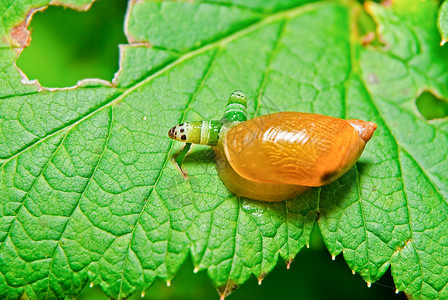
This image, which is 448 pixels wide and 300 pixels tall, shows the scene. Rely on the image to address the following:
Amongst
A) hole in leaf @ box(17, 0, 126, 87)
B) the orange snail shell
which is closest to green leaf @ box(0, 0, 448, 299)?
the orange snail shell

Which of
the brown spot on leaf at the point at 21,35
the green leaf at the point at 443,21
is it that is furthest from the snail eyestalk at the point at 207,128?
the green leaf at the point at 443,21

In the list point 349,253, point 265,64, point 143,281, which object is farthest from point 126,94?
point 349,253

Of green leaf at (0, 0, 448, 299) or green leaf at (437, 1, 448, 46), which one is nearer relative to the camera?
green leaf at (0, 0, 448, 299)

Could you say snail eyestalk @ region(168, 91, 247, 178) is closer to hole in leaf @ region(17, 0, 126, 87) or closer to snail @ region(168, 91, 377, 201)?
snail @ region(168, 91, 377, 201)

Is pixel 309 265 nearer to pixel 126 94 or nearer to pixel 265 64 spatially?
pixel 265 64

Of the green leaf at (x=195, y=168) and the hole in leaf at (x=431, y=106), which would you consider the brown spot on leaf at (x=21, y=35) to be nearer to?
the green leaf at (x=195, y=168)
